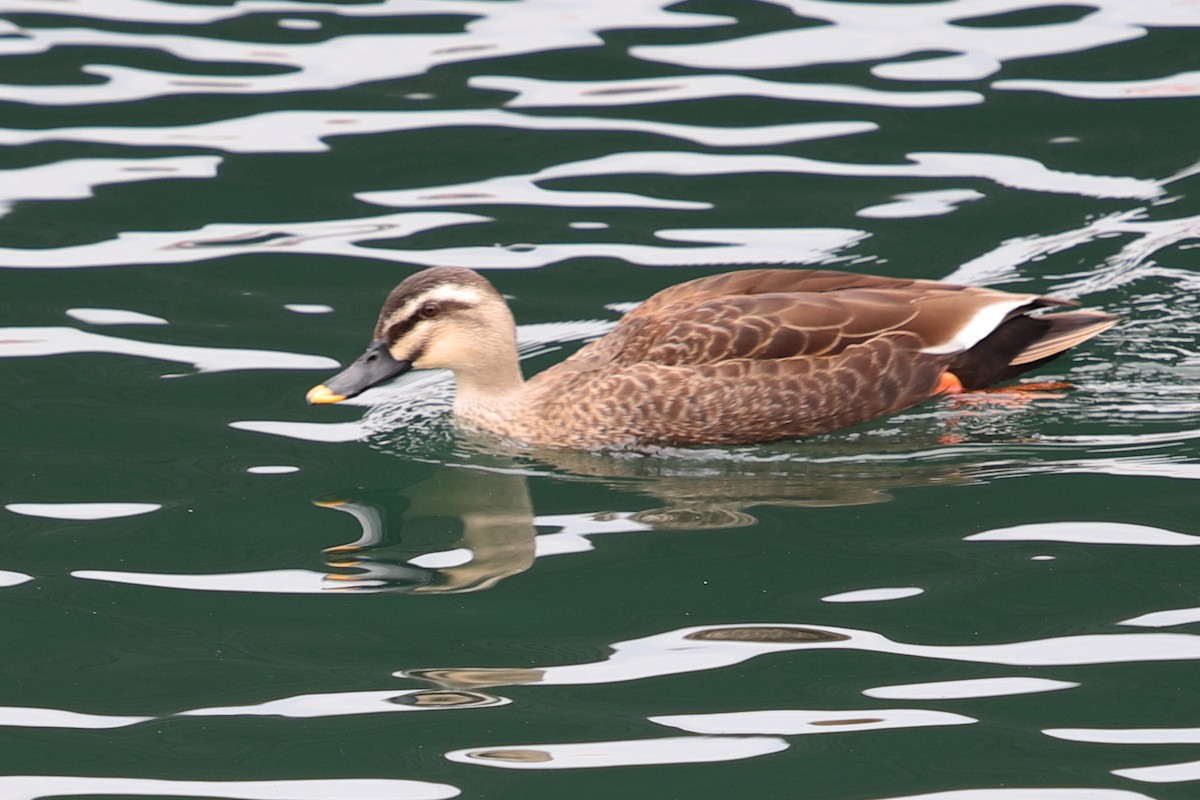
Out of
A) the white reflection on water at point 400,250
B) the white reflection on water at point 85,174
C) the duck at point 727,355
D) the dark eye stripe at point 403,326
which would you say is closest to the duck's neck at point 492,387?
the duck at point 727,355

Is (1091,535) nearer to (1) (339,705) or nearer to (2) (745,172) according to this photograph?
(1) (339,705)

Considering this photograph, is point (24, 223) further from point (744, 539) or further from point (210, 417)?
point (744, 539)

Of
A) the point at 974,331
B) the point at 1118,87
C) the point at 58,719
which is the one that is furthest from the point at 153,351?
the point at 1118,87

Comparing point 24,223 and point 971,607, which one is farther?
point 24,223

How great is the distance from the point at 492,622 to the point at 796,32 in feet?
29.6

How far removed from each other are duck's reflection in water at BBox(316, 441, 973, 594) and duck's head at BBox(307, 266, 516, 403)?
1.96ft

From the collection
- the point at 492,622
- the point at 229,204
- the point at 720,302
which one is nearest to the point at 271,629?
the point at 492,622

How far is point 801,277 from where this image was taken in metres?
9.71

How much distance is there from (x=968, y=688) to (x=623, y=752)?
4.09 ft

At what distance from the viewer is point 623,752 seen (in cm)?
600

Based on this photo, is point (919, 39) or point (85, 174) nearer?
point (85, 174)

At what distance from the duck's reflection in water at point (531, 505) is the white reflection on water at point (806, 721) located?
4.89 ft

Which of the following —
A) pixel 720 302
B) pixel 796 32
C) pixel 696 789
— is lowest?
pixel 696 789

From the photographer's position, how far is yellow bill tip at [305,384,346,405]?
29.3 ft
